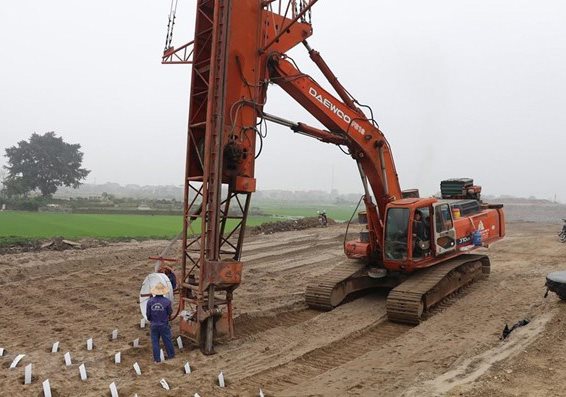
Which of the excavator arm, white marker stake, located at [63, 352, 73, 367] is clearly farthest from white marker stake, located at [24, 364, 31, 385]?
the excavator arm

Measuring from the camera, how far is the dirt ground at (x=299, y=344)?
5.75 metres

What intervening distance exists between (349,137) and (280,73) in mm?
2076

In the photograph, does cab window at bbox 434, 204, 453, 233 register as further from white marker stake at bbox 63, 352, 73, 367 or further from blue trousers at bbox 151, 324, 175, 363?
white marker stake at bbox 63, 352, 73, 367

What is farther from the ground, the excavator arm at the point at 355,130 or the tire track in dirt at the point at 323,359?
the excavator arm at the point at 355,130

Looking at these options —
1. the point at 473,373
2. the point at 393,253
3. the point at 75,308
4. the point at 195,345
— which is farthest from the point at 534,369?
the point at 75,308

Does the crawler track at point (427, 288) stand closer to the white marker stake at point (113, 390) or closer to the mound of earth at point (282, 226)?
the white marker stake at point (113, 390)

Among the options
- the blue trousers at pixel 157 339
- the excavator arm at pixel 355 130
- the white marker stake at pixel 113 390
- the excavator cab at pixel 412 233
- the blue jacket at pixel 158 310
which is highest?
the excavator arm at pixel 355 130

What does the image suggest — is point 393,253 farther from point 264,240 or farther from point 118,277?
point 264,240

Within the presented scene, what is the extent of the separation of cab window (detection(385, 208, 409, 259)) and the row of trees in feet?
182

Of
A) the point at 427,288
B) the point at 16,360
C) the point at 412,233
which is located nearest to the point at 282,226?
the point at 412,233

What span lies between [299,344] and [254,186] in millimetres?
2657

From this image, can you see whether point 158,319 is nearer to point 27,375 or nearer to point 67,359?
point 67,359

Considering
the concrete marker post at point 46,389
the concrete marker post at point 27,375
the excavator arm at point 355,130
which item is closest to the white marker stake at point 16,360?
the concrete marker post at point 27,375

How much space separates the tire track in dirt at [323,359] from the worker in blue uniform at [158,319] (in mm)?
1389
